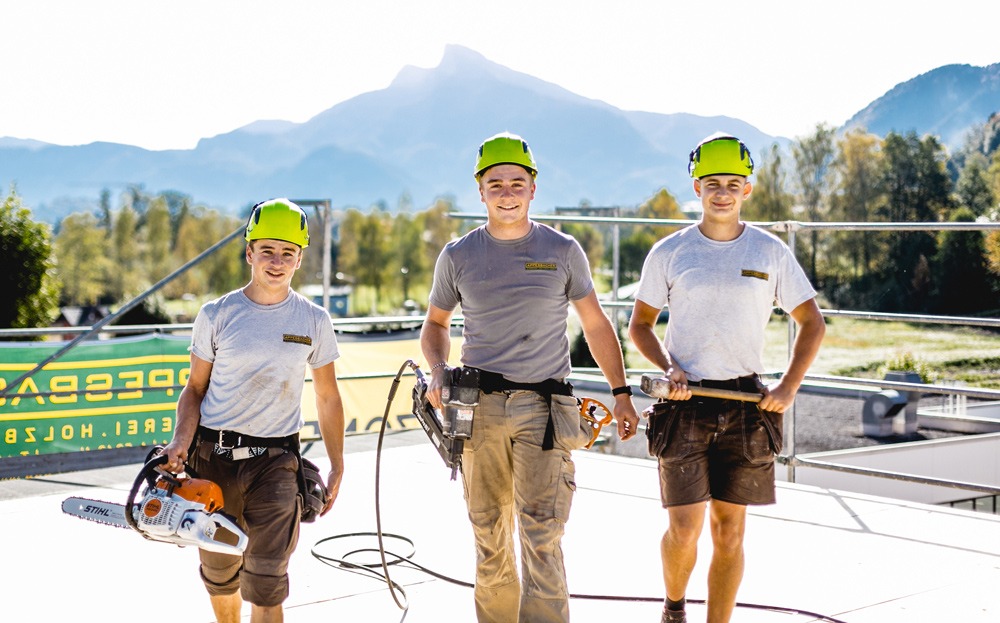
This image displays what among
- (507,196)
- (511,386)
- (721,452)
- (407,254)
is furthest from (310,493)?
(407,254)

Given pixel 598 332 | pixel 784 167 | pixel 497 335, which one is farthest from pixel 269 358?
pixel 784 167

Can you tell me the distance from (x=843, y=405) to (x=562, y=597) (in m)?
48.2

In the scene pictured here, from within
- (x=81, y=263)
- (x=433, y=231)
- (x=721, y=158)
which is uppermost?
(x=433, y=231)

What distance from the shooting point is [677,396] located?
10.7 ft

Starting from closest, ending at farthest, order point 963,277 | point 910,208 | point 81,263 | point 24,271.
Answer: point 24,271, point 963,277, point 910,208, point 81,263

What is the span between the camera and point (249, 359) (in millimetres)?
3102

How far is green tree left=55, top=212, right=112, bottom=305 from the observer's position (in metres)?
103

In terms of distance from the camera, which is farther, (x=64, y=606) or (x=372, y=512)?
(x=372, y=512)

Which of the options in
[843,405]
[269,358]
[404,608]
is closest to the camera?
[269,358]

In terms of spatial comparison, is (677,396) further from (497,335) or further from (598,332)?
(497,335)

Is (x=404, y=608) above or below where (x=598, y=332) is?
below

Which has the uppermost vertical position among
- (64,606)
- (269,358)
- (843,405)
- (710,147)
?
(710,147)

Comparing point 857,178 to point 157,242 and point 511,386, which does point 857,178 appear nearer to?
point 157,242

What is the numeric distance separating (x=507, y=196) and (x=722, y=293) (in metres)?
0.80
